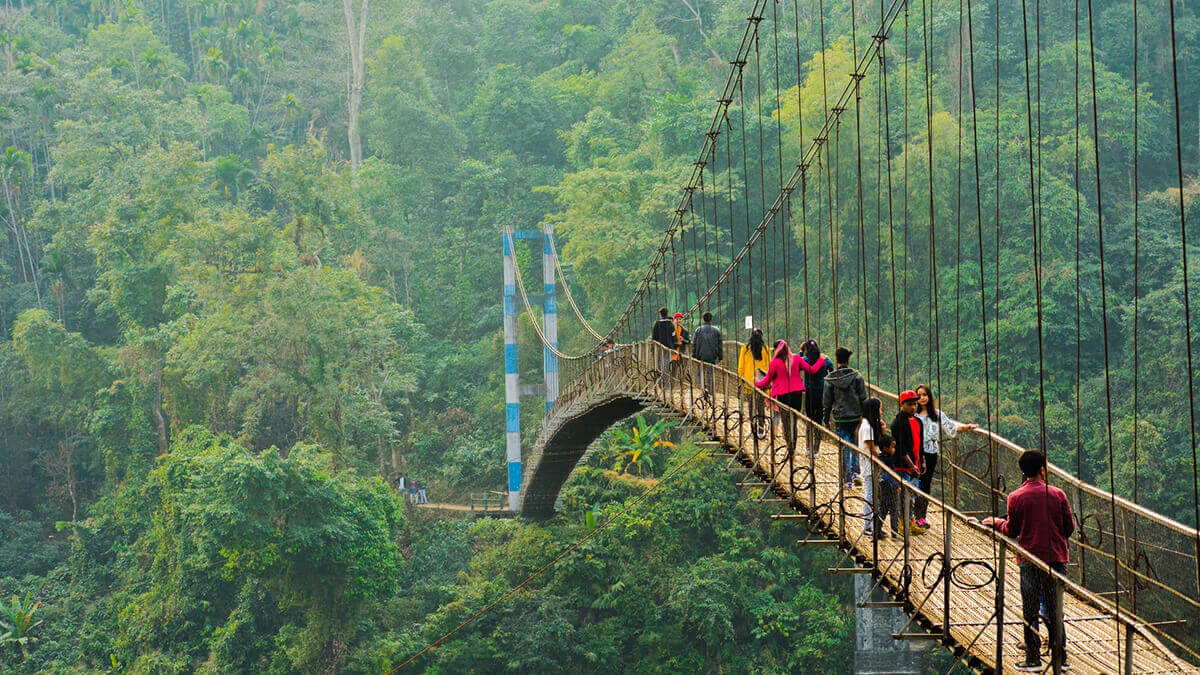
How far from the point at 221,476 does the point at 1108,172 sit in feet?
52.2

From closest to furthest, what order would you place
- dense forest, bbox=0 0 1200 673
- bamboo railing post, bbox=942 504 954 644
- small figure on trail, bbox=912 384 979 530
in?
1. bamboo railing post, bbox=942 504 954 644
2. small figure on trail, bbox=912 384 979 530
3. dense forest, bbox=0 0 1200 673

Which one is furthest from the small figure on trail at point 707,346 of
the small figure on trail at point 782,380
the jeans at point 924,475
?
the jeans at point 924,475

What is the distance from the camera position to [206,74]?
112ft

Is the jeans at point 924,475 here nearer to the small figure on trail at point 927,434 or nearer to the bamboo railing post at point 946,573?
the small figure on trail at point 927,434

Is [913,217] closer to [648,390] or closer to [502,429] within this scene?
[502,429]

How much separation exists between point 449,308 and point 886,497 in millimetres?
22673

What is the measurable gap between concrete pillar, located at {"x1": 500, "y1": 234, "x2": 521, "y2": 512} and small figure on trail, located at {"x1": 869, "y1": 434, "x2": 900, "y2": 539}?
1596cm

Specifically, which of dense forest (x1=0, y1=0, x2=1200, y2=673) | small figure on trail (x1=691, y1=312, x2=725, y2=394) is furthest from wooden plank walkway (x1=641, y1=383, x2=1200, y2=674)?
dense forest (x1=0, y1=0, x2=1200, y2=673)

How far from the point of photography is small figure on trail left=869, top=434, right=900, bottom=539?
623 cm

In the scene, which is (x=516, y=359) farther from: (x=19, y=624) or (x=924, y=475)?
(x=924, y=475)

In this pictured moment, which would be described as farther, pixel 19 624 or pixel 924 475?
pixel 19 624

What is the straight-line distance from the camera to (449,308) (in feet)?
93.6

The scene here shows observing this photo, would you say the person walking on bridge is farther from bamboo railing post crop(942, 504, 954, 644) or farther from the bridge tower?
the bridge tower

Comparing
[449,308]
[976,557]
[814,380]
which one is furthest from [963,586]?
[449,308]
